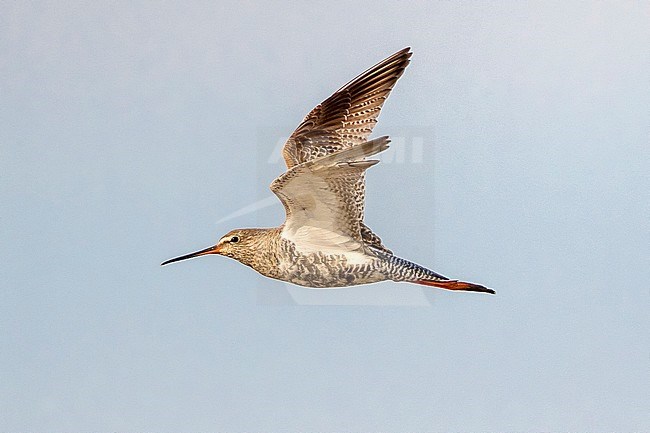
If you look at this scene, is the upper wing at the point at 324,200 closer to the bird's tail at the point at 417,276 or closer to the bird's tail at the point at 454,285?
the bird's tail at the point at 417,276

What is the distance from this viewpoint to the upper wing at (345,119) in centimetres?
1168

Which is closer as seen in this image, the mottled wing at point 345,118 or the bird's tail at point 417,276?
the bird's tail at point 417,276

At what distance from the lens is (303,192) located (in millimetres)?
9969

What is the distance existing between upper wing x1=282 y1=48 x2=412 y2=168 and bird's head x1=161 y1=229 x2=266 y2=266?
119 centimetres

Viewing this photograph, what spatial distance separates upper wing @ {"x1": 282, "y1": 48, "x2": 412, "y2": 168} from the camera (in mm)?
11680

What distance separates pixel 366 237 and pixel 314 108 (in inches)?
82.0

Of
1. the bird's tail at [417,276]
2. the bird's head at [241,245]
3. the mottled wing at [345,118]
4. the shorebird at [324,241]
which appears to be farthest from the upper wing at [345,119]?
the bird's tail at [417,276]

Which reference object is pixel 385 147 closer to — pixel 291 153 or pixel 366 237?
pixel 366 237

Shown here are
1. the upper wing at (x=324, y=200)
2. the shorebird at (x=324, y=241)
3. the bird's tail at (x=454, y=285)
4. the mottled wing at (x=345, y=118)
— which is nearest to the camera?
the upper wing at (x=324, y=200)

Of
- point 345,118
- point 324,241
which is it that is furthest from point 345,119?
point 324,241

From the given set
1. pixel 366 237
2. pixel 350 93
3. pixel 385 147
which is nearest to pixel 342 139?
pixel 350 93

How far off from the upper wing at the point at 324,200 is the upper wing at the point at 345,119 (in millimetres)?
1450

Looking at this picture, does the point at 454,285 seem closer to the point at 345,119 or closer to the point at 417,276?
the point at 417,276

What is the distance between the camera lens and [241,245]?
35.6 ft
